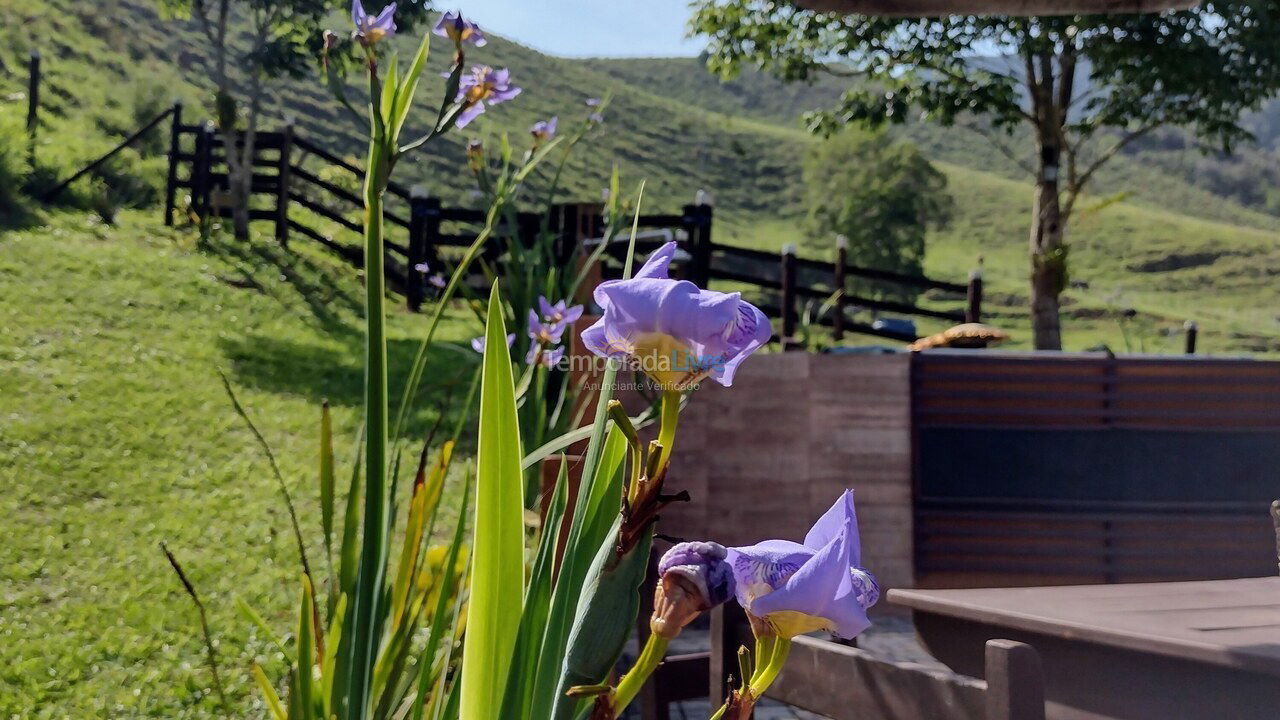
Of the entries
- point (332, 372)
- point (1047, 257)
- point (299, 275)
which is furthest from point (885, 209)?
point (332, 372)

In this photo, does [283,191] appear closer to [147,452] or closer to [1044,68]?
[147,452]

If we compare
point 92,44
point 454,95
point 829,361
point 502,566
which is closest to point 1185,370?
point 829,361

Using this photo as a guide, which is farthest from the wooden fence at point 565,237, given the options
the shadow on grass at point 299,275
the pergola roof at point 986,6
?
the pergola roof at point 986,6

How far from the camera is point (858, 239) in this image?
3266 cm

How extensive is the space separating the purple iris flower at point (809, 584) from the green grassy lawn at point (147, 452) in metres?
0.97

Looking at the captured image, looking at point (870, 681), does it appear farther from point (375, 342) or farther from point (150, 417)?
point (150, 417)

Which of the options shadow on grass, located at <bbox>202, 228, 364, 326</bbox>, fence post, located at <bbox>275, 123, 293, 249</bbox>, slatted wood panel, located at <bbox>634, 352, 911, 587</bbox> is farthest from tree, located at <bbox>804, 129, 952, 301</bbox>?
slatted wood panel, located at <bbox>634, 352, 911, 587</bbox>

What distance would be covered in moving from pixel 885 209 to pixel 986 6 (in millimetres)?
32407

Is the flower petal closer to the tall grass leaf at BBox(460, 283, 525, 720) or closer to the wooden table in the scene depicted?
the tall grass leaf at BBox(460, 283, 525, 720)

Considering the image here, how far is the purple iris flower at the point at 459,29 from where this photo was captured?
114cm

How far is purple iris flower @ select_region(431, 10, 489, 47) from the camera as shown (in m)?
1.14

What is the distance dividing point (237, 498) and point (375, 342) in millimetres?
3679

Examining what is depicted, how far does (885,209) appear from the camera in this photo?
32.5m

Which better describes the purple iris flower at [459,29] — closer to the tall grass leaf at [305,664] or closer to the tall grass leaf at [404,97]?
the tall grass leaf at [404,97]
